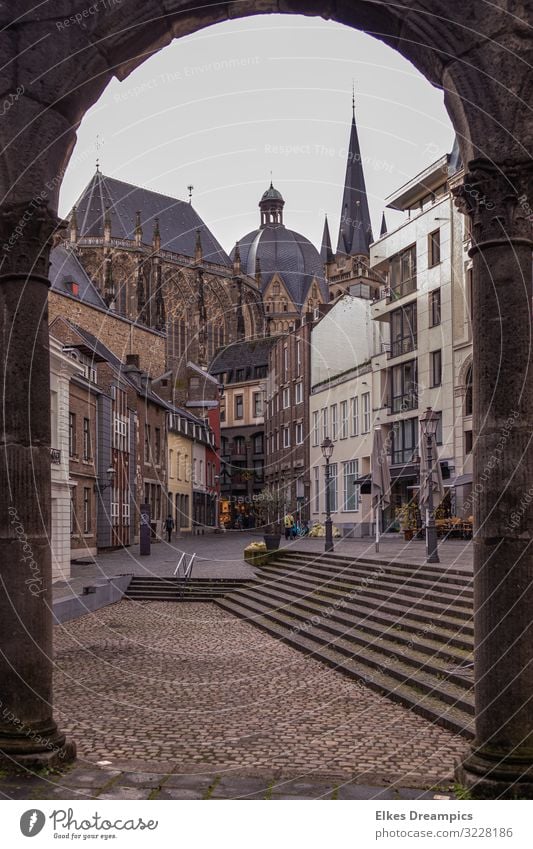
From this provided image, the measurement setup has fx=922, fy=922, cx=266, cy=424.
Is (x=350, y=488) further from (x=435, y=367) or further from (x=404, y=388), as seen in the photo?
(x=435, y=367)

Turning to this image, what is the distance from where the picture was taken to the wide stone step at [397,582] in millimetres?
14641

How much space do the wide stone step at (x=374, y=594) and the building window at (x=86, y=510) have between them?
12845 mm

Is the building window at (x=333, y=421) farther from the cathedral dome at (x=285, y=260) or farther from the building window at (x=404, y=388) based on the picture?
the cathedral dome at (x=285, y=260)

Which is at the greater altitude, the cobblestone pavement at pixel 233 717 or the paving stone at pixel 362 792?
the paving stone at pixel 362 792

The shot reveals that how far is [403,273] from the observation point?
44500 mm

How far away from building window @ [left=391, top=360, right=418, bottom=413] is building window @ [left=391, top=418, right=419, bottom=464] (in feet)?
2.42

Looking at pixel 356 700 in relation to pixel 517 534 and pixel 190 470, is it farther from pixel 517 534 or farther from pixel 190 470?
pixel 190 470

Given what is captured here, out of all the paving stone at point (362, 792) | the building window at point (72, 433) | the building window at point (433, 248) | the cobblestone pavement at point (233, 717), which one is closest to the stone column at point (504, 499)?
the paving stone at point (362, 792)

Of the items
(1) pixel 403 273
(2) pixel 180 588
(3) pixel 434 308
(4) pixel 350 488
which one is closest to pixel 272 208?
(4) pixel 350 488

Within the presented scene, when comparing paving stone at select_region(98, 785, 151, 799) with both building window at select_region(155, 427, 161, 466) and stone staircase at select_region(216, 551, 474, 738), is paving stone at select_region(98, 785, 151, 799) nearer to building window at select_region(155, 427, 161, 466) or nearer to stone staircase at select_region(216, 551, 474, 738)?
stone staircase at select_region(216, 551, 474, 738)

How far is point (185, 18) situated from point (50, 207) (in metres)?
1.82

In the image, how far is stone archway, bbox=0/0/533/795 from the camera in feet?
20.3

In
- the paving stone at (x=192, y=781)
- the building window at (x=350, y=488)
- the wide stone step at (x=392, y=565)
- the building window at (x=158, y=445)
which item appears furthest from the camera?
the building window at (x=158, y=445)

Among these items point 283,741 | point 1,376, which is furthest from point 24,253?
point 283,741
